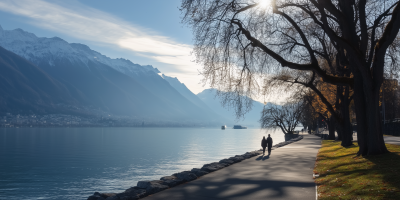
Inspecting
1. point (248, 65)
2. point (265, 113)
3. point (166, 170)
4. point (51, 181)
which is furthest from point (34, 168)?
Result: point (265, 113)

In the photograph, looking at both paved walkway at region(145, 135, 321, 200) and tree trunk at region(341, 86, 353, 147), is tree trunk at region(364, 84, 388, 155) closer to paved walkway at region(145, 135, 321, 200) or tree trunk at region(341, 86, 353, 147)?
paved walkway at region(145, 135, 321, 200)

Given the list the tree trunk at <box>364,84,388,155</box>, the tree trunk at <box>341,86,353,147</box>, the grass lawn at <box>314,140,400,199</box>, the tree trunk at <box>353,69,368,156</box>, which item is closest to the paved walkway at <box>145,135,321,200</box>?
the grass lawn at <box>314,140,400,199</box>

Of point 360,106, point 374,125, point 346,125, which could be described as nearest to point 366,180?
point 374,125

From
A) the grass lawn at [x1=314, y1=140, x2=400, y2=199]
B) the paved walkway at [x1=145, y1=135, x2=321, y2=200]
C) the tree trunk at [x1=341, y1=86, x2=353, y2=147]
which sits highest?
the tree trunk at [x1=341, y1=86, x2=353, y2=147]

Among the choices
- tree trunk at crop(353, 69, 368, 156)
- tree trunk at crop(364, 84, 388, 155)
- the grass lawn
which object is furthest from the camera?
tree trunk at crop(353, 69, 368, 156)

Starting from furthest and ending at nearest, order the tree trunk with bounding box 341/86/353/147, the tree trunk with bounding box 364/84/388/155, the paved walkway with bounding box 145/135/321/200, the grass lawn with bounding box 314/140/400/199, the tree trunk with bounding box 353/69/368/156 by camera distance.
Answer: the tree trunk with bounding box 341/86/353/147, the tree trunk with bounding box 353/69/368/156, the tree trunk with bounding box 364/84/388/155, the paved walkway with bounding box 145/135/321/200, the grass lawn with bounding box 314/140/400/199

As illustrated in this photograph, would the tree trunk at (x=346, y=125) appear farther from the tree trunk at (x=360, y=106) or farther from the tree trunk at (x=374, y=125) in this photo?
the tree trunk at (x=374, y=125)

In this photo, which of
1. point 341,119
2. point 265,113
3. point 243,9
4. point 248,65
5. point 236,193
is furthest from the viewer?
point 265,113

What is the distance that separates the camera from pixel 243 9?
1773 cm

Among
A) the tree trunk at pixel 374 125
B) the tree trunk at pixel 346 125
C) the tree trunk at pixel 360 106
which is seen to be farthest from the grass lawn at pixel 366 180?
the tree trunk at pixel 346 125

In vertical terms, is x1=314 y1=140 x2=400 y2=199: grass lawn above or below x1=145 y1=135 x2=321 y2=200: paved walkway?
above

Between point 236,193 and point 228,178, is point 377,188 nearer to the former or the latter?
point 236,193

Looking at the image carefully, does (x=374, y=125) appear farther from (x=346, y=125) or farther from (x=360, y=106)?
(x=346, y=125)

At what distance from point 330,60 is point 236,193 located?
18.1 metres
